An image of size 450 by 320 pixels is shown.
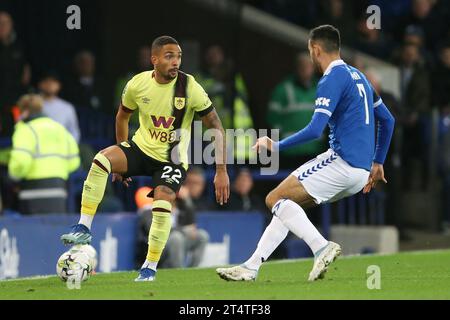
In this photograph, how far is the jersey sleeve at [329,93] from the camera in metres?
10.2

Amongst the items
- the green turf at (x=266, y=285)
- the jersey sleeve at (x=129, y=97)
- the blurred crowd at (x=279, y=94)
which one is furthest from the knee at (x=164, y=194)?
the blurred crowd at (x=279, y=94)

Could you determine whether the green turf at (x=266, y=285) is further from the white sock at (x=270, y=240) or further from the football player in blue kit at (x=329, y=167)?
the football player in blue kit at (x=329, y=167)

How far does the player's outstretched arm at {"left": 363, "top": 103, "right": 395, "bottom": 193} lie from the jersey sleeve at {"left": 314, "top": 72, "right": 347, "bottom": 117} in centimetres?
68

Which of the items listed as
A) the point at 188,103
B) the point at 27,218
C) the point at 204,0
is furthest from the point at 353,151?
the point at 204,0

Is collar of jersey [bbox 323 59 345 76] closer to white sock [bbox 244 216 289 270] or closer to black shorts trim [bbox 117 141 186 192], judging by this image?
white sock [bbox 244 216 289 270]

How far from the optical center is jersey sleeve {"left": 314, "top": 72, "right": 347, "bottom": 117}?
33.3ft

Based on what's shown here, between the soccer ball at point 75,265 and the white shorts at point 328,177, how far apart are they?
5.87 ft

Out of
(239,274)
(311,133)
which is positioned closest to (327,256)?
(239,274)

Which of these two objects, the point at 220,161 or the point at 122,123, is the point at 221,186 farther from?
the point at 122,123

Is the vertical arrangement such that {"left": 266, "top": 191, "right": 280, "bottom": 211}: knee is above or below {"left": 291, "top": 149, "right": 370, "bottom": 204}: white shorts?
below

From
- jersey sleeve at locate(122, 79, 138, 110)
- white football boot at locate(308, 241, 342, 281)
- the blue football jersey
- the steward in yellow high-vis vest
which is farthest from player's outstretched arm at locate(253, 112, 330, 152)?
the steward in yellow high-vis vest

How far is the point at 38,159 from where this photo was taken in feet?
48.4

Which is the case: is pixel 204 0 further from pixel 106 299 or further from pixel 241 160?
pixel 106 299

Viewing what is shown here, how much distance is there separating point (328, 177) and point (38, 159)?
5.16 m
